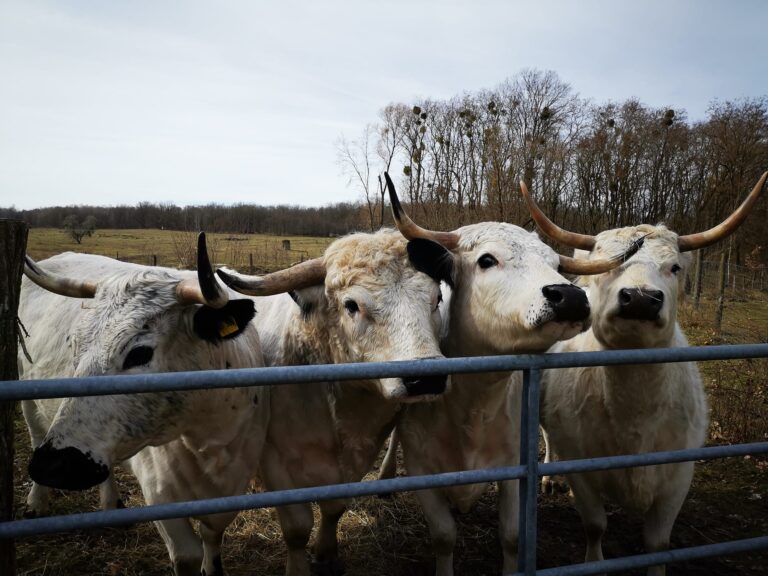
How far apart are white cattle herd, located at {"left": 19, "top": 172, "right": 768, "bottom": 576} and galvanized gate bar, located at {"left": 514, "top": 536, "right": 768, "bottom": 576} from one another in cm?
80

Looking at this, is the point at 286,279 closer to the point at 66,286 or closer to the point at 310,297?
the point at 310,297

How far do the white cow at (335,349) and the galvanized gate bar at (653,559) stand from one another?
1096mm

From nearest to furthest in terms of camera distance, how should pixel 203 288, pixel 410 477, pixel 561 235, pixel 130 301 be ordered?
pixel 410 477
pixel 203 288
pixel 130 301
pixel 561 235

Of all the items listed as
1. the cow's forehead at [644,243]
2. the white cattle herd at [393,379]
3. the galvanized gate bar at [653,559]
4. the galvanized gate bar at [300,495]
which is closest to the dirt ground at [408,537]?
the white cattle herd at [393,379]

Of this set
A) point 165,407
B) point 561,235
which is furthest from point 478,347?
point 165,407

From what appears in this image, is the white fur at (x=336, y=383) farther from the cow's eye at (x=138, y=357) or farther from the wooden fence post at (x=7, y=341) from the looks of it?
the wooden fence post at (x=7, y=341)

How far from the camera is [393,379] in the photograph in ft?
7.73

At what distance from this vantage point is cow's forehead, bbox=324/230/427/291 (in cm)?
272

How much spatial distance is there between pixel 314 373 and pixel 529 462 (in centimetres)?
90

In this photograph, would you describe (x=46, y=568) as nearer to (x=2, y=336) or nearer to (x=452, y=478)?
(x=2, y=336)

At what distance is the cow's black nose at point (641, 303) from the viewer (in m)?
2.61

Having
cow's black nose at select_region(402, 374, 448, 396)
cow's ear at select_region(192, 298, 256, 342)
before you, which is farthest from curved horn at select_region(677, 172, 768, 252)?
cow's ear at select_region(192, 298, 256, 342)

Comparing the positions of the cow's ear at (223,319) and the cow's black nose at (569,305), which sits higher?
the cow's black nose at (569,305)

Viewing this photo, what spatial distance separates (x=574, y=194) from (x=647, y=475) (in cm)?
1942
